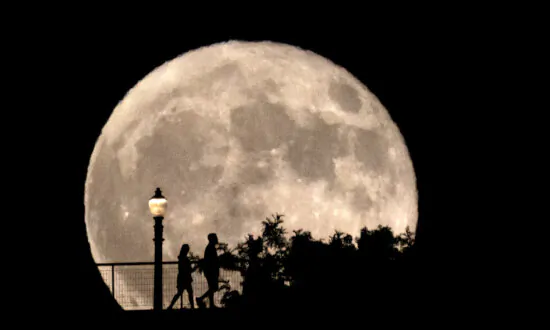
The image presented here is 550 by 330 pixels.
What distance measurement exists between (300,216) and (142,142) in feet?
17.7

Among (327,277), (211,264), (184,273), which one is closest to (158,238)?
(211,264)

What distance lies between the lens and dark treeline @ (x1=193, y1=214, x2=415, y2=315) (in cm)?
2392

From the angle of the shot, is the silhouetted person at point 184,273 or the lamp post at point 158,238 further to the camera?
the silhouetted person at point 184,273

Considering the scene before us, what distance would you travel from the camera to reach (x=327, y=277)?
78.2ft

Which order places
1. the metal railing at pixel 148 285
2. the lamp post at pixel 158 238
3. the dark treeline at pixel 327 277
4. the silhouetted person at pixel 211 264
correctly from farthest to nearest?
1. the metal railing at pixel 148 285
2. the silhouetted person at pixel 211 264
3. the lamp post at pixel 158 238
4. the dark treeline at pixel 327 277

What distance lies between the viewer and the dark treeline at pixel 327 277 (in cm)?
2392

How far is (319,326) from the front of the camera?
24062mm

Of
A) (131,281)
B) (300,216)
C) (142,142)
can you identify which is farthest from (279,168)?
(131,281)

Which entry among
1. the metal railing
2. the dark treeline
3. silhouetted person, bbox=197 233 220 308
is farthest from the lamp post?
the metal railing

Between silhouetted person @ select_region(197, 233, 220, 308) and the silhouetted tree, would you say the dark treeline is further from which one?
silhouetted person @ select_region(197, 233, 220, 308)

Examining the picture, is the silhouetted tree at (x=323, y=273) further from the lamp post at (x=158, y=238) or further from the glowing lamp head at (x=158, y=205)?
the glowing lamp head at (x=158, y=205)

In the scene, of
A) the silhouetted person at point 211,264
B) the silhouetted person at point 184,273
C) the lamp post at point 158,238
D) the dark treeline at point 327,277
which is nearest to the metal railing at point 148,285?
the silhouetted person at point 184,273

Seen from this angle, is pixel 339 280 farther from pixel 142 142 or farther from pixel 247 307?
pixel 142 142

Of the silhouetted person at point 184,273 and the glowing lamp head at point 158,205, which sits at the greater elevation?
the glowing lamp head at point 158,205
